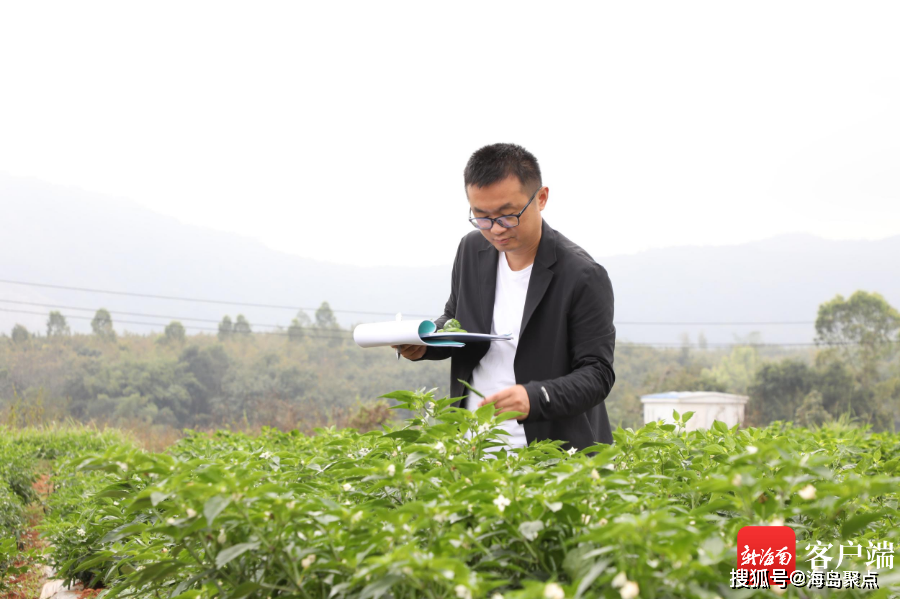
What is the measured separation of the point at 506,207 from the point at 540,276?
0.33 meters

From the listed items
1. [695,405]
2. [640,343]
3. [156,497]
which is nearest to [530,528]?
[156,497]

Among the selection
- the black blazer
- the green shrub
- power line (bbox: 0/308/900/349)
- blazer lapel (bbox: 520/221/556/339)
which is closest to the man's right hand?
the black blazer

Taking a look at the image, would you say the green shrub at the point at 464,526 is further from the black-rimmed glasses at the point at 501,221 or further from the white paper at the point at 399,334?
the black-rimmed glasses at the point at 501,221

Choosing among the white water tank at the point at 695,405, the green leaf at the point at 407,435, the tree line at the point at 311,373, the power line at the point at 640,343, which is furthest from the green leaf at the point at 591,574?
the power line at the point at 640,343

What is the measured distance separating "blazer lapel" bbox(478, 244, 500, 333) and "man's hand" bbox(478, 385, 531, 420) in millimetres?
739

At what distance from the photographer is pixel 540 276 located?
2.58m

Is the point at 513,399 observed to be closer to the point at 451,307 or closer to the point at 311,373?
the point at 451,307

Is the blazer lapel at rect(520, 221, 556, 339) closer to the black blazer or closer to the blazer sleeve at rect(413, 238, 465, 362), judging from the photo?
the black blazer

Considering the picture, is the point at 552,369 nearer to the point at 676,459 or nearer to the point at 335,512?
the point at 676,459

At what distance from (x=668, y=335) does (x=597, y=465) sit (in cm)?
2750

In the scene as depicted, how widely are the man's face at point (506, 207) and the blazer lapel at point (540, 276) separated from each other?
96mm

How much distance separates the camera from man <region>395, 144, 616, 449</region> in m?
2.37

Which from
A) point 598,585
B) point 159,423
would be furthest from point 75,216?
point 598,585

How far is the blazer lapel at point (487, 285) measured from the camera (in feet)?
8.97
